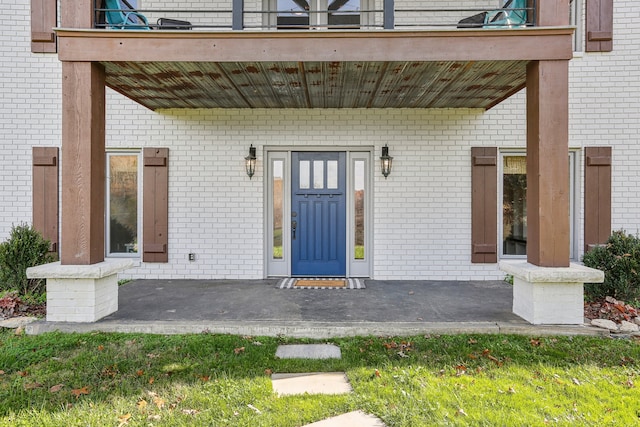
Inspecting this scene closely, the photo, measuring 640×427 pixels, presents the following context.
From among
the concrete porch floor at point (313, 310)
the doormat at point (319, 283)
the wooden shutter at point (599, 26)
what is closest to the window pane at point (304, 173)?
the doormat at point (319, 283)

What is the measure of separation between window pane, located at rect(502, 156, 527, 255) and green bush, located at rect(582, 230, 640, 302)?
4.77ft

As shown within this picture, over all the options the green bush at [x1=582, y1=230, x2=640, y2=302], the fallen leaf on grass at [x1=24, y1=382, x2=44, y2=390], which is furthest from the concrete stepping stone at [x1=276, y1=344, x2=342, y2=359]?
the green bush at [x1=582, y1=230, x2=640, y2=302]

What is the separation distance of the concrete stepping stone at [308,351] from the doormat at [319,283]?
5.99ft

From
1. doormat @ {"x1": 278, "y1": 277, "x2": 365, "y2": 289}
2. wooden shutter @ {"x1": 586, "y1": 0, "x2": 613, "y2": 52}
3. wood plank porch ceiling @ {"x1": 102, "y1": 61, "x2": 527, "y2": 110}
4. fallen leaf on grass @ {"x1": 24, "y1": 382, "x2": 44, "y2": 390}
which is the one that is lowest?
fallen leaf on grass @ {"x1": 24, "y1": 382, "x2": 44, "y2": 390}

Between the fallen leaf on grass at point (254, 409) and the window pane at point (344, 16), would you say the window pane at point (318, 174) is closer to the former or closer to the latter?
the window pane at point (344, 16)

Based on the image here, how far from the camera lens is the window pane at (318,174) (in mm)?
5648

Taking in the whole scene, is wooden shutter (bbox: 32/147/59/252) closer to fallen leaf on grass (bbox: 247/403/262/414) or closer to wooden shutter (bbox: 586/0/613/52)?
fallen leaf on grass (bbox: 247/403/262/414)

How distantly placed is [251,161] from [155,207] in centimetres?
162

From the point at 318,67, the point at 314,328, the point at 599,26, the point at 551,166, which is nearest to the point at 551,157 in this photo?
the point at 551,166

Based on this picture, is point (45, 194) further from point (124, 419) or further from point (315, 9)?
point (315, 9)

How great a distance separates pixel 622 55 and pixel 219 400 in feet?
22.4

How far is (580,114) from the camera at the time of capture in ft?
17.7

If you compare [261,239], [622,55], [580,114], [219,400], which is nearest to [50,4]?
[261,239]

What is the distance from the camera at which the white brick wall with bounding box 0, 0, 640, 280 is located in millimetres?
5457
